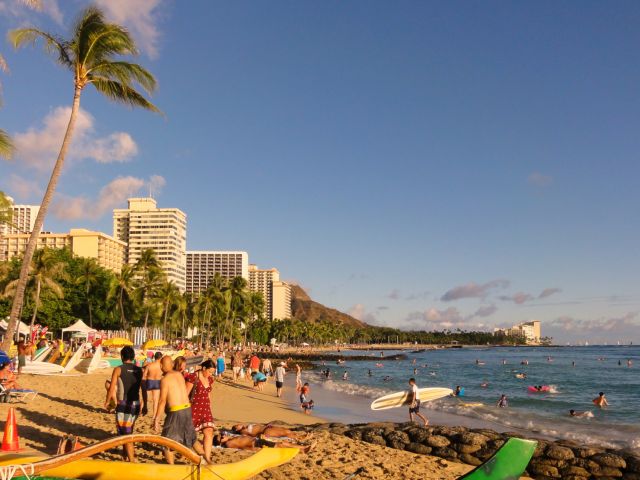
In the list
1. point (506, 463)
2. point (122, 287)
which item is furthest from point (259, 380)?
point (122, 287)

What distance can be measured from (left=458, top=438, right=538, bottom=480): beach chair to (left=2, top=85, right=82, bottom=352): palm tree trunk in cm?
1392

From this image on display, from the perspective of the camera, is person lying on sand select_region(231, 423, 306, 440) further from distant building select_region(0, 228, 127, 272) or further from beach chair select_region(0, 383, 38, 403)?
distant building select_region(0, 228, 127, 272)

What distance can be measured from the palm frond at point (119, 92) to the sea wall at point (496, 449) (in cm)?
1329

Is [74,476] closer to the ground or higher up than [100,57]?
closer to the ground

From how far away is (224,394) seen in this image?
23.4m

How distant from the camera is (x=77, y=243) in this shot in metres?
150

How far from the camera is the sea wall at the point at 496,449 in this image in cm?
1023

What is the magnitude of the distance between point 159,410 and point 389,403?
12837mm

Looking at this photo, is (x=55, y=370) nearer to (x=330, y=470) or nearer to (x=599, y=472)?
(x=330, y=470)

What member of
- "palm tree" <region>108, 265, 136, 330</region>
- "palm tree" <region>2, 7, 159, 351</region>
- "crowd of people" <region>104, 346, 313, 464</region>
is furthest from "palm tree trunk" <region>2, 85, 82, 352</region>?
"palm tree" <region>108, 265, 136, 330</region>

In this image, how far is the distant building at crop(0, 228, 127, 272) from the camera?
149250 mm

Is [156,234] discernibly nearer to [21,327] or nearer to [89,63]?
[21,327]

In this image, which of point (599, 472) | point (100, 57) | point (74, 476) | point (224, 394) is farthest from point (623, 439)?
point (100, 57)

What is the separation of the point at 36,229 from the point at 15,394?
4933mm
